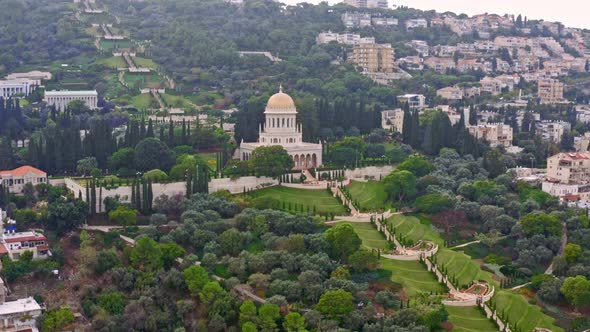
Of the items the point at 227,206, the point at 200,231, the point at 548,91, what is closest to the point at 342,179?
the point at 227,206

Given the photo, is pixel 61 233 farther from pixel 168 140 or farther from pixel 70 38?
pixel 70 38

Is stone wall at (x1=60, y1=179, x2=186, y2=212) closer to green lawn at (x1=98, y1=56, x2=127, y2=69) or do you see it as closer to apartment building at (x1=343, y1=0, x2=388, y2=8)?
green lawn at (x1=98, y1=56, x2=127, y2=69)

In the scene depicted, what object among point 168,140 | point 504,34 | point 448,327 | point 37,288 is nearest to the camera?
point 448,327

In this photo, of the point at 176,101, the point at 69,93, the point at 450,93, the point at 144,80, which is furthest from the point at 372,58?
the point at 69,93

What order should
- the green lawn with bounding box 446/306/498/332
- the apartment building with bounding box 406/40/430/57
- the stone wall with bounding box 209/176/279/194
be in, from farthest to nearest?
1. the apartment building with bounding box 406/40/430/57
2. the stone wall with bounding box 209/176/279/194
3. the green lawn with bounding box 446/306/498/332

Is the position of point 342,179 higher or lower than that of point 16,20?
lower

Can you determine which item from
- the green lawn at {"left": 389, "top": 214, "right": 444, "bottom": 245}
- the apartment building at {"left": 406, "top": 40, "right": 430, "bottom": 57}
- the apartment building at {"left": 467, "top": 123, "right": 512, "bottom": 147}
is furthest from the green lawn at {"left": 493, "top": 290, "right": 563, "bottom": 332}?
the apartment building at {"left": 406, "top": 40, "right": 430, "bottom": 57}
